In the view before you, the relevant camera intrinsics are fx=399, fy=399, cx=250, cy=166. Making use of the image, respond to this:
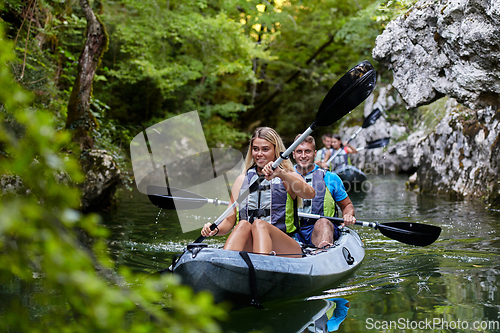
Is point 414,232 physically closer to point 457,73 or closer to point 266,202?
point 266,202

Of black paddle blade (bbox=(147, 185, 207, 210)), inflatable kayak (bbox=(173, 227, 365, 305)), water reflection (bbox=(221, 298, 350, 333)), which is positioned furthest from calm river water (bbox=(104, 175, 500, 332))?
black paddle blade (bbox=(147, 185, 207, 210))

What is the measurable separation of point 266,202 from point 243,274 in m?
0.84

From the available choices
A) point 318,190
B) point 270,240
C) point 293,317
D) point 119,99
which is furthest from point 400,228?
point 119,99

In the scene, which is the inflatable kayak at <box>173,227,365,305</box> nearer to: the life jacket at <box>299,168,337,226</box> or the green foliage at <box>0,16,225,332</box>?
the life jacket at <box>299,168,337,226</box>

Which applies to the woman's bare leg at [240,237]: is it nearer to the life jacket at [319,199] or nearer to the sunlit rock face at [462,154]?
the life jacket at [319,199]

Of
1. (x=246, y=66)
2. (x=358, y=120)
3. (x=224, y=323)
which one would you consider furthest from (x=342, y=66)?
(x=224, y=323)

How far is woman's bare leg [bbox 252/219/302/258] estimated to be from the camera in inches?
120

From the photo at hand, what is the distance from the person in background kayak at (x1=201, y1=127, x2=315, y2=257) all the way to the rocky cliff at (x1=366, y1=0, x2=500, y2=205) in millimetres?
3185

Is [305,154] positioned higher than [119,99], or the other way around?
[305,154]

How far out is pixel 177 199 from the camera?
14.3 ft

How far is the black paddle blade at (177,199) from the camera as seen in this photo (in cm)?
430

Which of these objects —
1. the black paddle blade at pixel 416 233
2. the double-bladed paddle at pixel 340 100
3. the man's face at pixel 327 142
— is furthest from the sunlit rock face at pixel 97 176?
the man's face at pixel 327 142

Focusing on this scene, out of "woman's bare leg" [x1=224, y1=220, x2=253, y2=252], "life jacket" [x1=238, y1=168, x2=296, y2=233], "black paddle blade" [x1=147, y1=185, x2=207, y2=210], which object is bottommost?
"black paddle blade" [x1=147, y1=185, x2=207, y2=210]

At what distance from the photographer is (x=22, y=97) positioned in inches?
36.4
